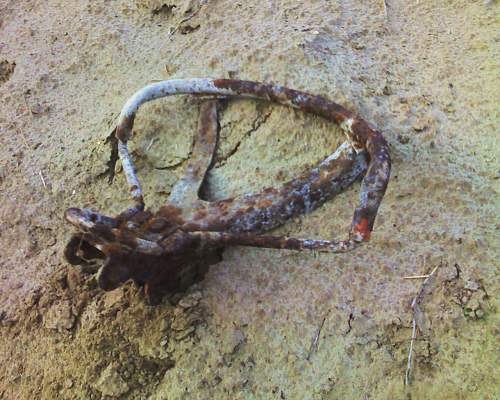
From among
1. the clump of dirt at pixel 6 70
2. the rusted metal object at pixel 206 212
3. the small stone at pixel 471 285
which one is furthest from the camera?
the clump of dirt at pixel 6 70

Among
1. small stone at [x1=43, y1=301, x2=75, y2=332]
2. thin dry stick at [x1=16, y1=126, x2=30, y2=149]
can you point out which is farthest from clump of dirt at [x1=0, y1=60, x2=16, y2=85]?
small stone at [x1=43, y1=301, x2=75, y2=332]

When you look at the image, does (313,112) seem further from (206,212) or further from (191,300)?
(191,300)

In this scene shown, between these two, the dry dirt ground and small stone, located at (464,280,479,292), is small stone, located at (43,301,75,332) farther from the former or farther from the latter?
small stone, located at (464,280,479,292)

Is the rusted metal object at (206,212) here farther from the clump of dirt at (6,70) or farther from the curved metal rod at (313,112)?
the clump of dirt at (6,70)

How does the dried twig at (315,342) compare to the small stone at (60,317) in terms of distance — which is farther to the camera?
the small stone at (60,317)

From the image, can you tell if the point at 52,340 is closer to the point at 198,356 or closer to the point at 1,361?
the point at 1,361

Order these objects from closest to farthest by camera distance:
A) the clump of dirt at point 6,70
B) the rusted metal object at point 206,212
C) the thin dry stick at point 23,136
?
the rusted metal object at point 206,212 → the thin dry stick at point 23,136 → the clump of dirt at point 6,70

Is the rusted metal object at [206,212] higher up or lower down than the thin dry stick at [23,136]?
lower down

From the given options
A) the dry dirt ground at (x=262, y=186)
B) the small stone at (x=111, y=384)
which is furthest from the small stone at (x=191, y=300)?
the small stone at (x=111, y=384)

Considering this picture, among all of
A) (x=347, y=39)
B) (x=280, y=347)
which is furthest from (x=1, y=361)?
(x=347, y=39)
